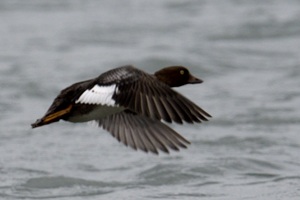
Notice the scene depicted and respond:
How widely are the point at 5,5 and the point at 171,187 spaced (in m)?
8.77

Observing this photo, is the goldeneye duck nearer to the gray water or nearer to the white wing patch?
the white wing patch

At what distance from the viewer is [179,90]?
45.2 feet

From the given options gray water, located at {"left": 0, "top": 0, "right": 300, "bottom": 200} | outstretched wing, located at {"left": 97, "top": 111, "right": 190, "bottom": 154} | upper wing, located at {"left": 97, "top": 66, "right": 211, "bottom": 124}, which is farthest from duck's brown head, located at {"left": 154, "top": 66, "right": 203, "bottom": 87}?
gray water, located at {"left": 0, "top": 0, "right": 300, "bottom": 200}

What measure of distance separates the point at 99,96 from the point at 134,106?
0.45 m

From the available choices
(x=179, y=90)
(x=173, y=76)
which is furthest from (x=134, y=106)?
(x=179, y=90)

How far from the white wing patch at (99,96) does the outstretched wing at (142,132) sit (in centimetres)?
71

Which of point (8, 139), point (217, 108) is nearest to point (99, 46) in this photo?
point (217, 108)

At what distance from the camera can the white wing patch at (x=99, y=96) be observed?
8.32 metres

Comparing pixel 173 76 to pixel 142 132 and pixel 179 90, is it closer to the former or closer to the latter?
pixel 142 132

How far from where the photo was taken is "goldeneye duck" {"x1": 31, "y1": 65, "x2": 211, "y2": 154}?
26.2 ft

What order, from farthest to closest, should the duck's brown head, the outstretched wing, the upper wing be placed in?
the duck's brown head < the outstretched wing < the upper wing

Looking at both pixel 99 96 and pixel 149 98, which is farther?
pixel 99 96

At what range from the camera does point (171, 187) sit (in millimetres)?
10117

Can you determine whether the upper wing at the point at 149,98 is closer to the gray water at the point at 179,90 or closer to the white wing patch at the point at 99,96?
the white wing patch at the point at 99,96
